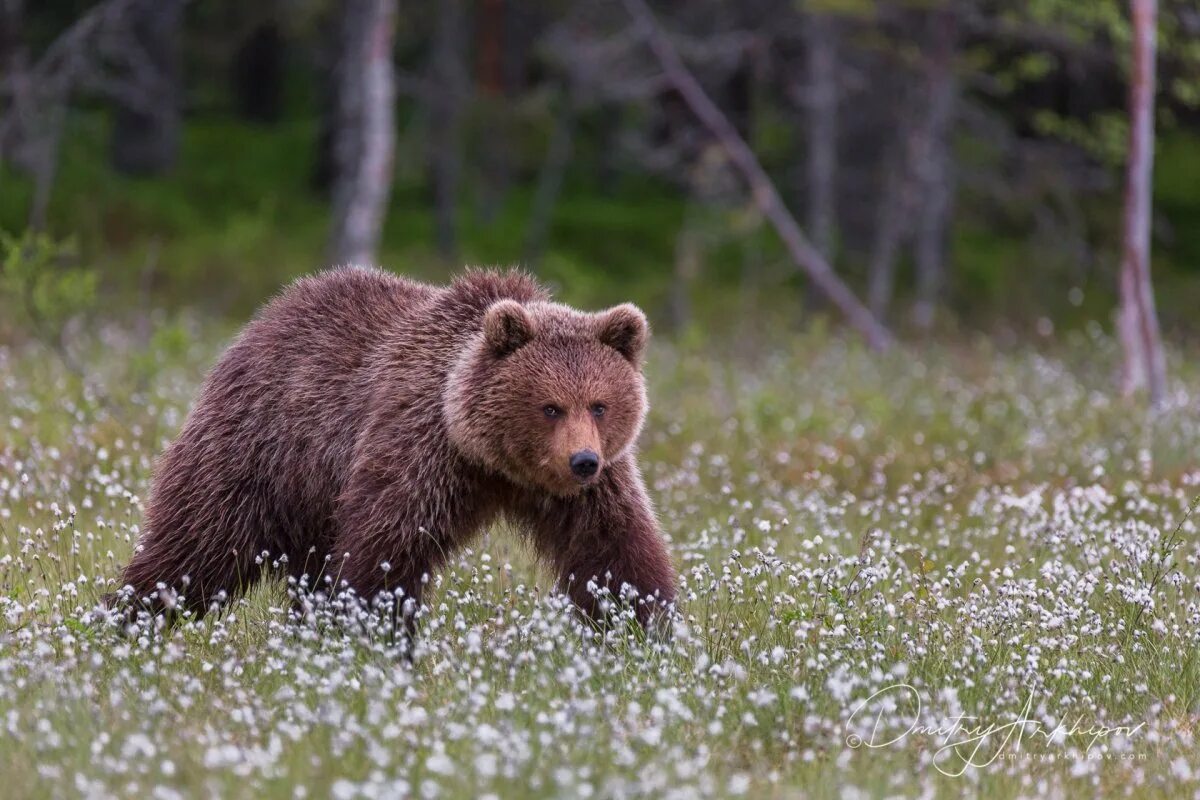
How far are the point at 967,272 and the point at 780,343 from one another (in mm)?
13951

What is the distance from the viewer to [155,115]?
32062 millimetres

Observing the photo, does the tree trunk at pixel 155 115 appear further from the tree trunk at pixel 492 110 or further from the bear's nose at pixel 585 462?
the bear's nose at pixel 585 462

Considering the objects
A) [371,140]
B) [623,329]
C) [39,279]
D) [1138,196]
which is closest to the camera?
[623,329]

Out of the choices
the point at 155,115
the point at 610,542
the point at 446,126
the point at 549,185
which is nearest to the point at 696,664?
the point at 610,542

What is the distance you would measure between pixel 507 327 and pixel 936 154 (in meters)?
16.3

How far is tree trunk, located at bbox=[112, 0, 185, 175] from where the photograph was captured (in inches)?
1186

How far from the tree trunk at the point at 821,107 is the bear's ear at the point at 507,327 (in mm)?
16047

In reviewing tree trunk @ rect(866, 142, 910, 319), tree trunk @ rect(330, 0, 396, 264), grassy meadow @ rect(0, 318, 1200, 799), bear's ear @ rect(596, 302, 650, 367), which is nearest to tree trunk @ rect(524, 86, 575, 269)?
tree trunk @ rect(866, 142, 910, 319)

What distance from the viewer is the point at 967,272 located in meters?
31.7

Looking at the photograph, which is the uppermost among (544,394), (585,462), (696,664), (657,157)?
(657,157)

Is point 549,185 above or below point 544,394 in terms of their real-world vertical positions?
below

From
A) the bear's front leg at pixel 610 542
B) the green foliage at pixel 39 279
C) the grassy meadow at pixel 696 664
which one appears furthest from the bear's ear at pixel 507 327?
the green foliage at pixel 39 279

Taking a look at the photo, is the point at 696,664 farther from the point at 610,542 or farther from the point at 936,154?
the point at 936,154

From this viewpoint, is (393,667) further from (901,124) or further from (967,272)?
(967,272)
